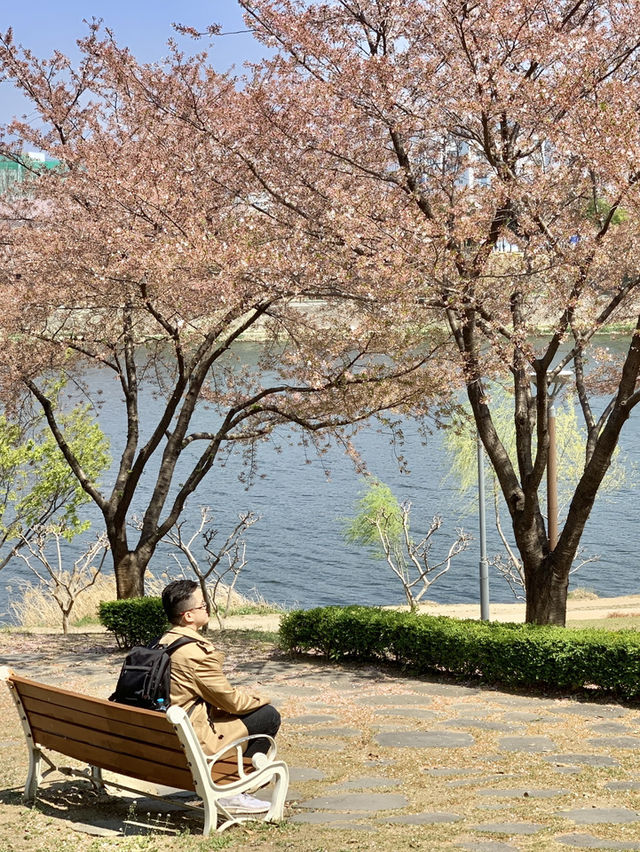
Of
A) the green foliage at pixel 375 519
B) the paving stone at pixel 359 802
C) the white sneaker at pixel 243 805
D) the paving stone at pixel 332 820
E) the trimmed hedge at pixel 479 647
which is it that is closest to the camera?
the paving stone at pixel 332 820

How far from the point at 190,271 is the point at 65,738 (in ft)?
20.5

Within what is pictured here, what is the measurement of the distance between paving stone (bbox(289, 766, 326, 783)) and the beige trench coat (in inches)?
47.3

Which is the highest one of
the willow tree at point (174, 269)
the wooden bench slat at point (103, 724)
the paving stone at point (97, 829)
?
the willow tree at point (174, 269)

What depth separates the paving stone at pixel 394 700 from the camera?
882 centimetres

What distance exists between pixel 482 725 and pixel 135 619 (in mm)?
6010

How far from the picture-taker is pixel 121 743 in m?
5.18

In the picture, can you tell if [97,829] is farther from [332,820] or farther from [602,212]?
[602,212]

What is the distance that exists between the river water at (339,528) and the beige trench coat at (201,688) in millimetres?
22321

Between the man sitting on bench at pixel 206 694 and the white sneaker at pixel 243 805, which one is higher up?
the man sitting on bench at pixel 206 694

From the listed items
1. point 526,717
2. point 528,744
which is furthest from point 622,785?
point 526,717

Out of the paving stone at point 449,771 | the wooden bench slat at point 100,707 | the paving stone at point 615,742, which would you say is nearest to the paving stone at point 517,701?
the paving stone at point 615,742

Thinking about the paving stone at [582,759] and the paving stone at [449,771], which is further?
the paving stone at [582,759]

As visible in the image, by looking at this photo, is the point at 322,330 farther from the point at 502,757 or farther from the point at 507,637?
the point at 502,757

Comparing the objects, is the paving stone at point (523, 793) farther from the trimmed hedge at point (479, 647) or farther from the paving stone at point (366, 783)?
the trimmed hedge at point (479, 647)
